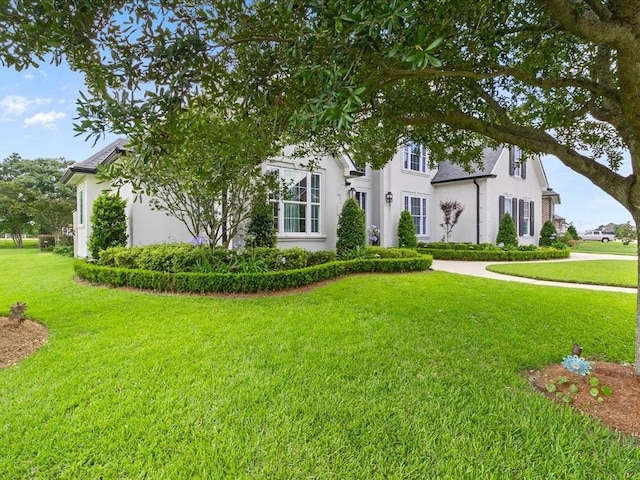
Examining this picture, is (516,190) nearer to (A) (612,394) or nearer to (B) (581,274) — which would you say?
(B) (581,274)

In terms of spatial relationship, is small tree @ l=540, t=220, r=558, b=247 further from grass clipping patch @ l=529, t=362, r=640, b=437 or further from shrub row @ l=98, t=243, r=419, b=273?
grass clipping patch @ l=529, t=362, r=640, b=437

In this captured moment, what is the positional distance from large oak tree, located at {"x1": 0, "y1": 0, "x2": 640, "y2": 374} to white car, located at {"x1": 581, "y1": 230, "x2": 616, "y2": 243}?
165 ft

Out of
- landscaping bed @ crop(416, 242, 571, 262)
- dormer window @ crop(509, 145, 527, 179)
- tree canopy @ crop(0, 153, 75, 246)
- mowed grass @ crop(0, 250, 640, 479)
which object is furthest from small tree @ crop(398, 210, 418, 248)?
tree canopy @ crop(0, 153, 75, 246)

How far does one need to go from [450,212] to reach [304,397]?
629 inches

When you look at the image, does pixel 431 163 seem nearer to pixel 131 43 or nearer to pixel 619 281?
pixel 131 43

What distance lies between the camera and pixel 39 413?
2.82 metres

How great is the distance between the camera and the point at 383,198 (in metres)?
15.9

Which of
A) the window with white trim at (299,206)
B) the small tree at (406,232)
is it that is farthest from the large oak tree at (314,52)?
the small tree at (406,232)

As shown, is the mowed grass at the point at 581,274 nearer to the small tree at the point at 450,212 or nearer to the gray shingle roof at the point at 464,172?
the small tree at the point at 450,212

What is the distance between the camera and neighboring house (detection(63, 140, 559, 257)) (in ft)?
38.7

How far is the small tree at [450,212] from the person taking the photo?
1714 cm

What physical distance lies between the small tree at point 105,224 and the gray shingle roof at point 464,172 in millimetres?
14330

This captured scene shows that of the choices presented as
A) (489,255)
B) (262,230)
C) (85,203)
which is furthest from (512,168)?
(85,203)

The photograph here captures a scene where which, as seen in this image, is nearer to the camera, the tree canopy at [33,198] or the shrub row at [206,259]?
the shrub row at [206,259]
